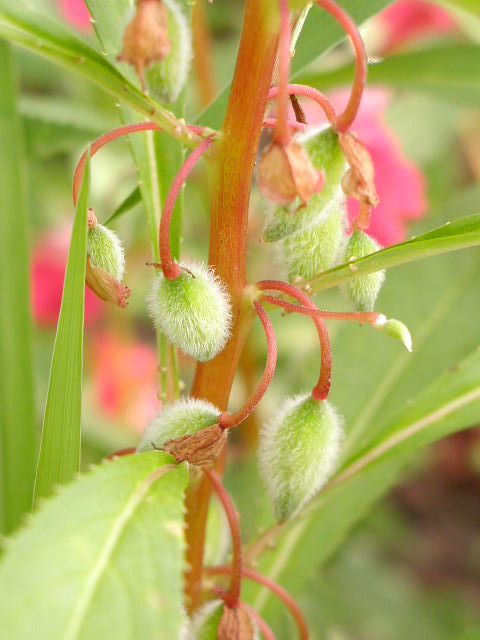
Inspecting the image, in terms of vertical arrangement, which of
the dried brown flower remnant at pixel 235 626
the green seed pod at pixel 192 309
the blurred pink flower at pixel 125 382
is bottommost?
the dried brown flower remnant at pixel 235 626

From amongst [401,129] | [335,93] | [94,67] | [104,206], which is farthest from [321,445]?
[401,129]

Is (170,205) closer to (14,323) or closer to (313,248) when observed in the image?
(313,248)

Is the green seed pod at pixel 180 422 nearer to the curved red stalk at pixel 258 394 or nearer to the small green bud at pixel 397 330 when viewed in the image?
the curved red stalk at pixel 258 394

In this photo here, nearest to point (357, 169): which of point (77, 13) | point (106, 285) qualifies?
point (106, 285)

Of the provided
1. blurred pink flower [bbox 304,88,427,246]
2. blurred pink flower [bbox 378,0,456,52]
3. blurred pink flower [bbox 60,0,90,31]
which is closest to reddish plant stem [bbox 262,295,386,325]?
blurred pink flower [bbox 304,88,427,246]

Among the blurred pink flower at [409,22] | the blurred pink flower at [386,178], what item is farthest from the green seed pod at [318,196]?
the blurred pink flower at [409,22]

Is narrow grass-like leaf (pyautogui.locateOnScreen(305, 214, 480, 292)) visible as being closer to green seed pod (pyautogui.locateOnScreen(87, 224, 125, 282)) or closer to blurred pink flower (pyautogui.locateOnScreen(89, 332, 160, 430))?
green seed pod (pyautogui.locateOnScreen(87, 224, 125, 282))
